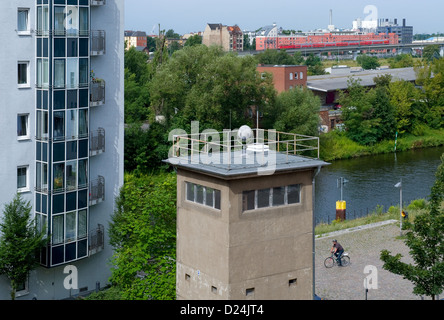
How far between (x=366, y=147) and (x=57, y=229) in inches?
1531

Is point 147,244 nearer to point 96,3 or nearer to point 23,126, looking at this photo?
point 23,126

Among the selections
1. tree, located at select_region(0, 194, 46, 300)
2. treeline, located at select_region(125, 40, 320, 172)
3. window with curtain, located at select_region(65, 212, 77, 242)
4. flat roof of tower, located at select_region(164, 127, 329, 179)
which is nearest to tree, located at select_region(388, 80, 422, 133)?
treeline, located at select_region(125, 40, 320, 172)

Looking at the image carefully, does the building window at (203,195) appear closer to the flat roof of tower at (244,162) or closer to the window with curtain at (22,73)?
the flat roof of tower at (244,162)

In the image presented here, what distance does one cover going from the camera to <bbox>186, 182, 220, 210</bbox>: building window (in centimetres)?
1434

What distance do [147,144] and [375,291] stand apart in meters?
23.2

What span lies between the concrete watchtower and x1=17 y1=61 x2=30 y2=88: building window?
1100 cm

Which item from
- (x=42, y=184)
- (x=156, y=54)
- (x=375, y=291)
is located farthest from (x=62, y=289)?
(x=156, y=54)

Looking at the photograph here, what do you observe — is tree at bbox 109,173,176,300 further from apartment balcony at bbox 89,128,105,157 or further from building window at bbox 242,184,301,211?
building window at bbox 242,184,301,211

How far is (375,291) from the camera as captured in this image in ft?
81.2

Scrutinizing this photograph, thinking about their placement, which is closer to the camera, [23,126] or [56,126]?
[56,126]

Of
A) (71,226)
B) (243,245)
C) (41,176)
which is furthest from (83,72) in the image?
(243,245)

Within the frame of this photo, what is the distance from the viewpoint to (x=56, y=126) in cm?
2456

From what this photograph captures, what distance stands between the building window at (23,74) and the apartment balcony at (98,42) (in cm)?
234

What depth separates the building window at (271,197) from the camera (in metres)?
14.2
